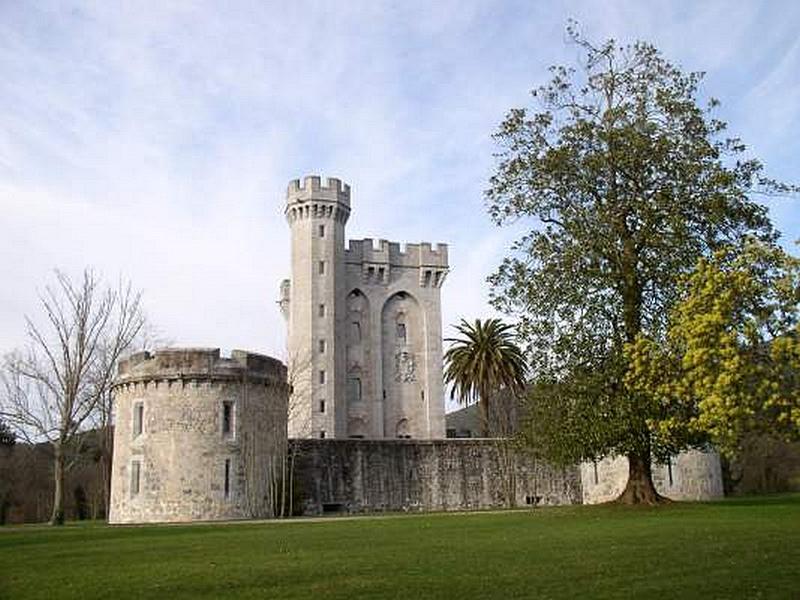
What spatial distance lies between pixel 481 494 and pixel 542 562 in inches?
1167

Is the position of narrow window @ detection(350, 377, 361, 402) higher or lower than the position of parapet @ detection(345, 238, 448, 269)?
lower

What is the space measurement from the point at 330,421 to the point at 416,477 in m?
16.8

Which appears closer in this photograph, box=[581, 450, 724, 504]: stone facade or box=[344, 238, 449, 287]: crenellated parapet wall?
box=[581, 450, 724, 504]: stone facade

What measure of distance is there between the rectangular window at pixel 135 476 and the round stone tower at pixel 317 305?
23.2m

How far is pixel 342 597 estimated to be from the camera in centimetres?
996

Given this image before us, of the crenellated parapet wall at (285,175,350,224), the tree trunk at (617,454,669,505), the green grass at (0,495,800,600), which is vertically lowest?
the green grass at (0,495,800,600)

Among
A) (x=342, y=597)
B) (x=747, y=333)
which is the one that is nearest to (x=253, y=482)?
(x=747, y=333)

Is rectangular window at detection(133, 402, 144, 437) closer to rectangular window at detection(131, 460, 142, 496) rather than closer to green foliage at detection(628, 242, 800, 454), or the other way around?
rectangular window at detection(131, 460, 142, 496)

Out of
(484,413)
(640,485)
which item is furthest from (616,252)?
(484,413)

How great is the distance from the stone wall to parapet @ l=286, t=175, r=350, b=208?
23905mm

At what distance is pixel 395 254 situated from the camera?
6444 centimetres

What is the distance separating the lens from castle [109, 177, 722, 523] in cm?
3203

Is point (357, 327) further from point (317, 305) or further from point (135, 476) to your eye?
point (135, 476)

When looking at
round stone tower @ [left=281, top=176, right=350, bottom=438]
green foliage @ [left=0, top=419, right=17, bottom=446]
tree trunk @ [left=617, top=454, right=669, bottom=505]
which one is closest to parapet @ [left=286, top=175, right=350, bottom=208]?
round stone tower @ [left=281, top=176, right=350, bottom=438]
